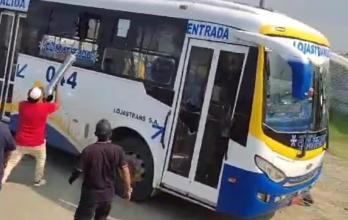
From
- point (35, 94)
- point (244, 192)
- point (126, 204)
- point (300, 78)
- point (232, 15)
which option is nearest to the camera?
point (300, 78)

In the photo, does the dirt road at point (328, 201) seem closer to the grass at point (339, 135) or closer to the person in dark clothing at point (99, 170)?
the grass at point (339, 135)

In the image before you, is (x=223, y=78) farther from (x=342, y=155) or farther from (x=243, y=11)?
(x=342, y=155)

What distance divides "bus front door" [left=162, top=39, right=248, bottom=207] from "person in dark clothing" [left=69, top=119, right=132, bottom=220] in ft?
5.57

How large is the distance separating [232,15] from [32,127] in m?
3.10

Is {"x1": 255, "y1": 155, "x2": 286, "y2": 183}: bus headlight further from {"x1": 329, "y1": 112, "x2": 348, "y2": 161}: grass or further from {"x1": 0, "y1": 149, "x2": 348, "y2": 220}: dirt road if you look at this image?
{"x1": 329, "y1": 112, "x2": 348, "y2": 161}: grass

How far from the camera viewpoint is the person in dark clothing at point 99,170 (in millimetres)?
5535

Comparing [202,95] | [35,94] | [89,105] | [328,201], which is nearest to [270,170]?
[202,95]

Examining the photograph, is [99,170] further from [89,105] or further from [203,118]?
[89,105]

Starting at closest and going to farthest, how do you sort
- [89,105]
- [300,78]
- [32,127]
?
[300,78], [32,127], [89,105]

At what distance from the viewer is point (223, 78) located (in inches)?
278

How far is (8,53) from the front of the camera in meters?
9.84

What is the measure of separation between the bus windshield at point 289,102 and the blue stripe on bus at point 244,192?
0.66m

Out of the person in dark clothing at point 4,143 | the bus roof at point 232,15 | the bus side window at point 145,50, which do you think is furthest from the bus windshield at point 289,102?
the person in dark clothing at point 4,143

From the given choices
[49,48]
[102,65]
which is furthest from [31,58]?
[102,65]
